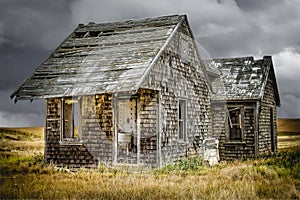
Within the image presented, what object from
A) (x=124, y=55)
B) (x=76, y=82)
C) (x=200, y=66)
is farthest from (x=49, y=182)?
(x=200, y=66)

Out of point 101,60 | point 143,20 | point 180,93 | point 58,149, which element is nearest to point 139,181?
point 58,149

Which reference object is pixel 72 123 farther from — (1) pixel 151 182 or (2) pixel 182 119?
(1) pixel 151 182

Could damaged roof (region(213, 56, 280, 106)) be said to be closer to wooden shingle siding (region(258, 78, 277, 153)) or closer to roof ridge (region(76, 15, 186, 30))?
wooden shingle siding (region(258, 78, 277, 153))

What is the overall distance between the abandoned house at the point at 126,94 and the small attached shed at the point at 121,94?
0.07 ft

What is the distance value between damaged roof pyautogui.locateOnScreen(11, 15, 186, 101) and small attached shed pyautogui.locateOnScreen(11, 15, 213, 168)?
0.02m

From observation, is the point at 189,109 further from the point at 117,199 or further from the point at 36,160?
the point at 117,199

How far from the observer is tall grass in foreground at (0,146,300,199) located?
8.44 metres

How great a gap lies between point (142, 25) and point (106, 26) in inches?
43.2

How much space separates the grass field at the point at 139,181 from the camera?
8.45m

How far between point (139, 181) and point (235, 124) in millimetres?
7027

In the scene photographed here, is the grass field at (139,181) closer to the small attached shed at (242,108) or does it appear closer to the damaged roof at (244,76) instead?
the small attached shed at (242,108)

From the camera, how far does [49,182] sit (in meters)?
A: 9.78

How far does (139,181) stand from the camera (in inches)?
387

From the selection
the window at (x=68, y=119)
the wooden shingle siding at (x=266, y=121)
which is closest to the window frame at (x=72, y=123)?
the window at (x=68, y=119)
